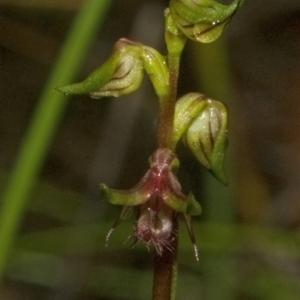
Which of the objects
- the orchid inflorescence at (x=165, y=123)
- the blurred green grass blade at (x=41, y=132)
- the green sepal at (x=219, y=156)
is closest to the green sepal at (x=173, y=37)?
the orchid inflorescence at (x=165, y=123)

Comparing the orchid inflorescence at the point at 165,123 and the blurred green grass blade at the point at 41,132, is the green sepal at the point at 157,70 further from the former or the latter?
the blurred green grass blade at the point at 41,132

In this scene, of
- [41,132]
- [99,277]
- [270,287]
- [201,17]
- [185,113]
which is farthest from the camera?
[99,277]

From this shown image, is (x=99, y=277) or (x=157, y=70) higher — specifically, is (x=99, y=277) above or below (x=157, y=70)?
above

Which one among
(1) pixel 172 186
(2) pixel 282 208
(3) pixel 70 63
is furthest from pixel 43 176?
(1) pixel 172 186

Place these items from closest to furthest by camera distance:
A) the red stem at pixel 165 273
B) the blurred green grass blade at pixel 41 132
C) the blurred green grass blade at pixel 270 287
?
the red stem at pixel 165 273
the blurred green grass blade at pixel 41 132
the blurred green grass blade at pixel 270 287

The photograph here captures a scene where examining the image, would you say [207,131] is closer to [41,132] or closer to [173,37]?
[173,37]

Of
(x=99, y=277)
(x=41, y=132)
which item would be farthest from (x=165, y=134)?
(x=99, y=277)

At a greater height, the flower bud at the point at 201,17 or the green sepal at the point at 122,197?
the flower bud at the point at 201,17

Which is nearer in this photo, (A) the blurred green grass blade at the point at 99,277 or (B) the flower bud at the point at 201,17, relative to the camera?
(B) the flower bud at the point at 201,17

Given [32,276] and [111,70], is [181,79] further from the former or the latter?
[111,70]
